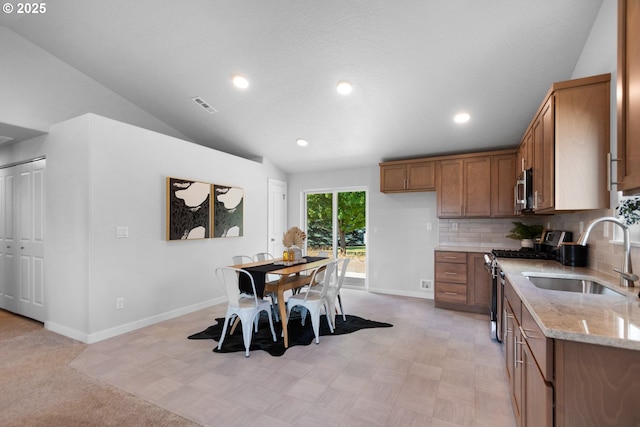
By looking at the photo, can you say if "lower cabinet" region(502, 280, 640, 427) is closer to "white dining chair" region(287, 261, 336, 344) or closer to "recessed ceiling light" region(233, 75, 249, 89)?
"white dining chair" region(287, 261, 336, 344)

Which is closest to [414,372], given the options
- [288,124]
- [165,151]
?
[288,124]

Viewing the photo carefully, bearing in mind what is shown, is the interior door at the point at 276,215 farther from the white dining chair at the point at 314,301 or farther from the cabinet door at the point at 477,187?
the cabinet door at the point at 477,187

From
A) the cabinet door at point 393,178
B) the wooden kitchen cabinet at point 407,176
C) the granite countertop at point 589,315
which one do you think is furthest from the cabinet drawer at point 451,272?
the granite countertop at point 589,315

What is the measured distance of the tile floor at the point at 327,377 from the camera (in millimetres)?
2064

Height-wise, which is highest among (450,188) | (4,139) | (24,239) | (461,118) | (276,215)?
(461,118)

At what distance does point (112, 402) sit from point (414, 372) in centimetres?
237

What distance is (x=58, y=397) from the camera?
2275 millimetres

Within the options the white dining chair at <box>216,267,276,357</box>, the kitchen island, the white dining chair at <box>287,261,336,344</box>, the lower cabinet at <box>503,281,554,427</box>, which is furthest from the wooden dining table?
the kitchen island

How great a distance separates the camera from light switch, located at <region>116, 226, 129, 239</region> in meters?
3.50

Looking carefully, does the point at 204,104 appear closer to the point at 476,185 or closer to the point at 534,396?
the point at 476,185

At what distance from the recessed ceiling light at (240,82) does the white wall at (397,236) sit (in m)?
2.76

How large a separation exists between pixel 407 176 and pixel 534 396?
398 centimetres

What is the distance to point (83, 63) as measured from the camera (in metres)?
3.78

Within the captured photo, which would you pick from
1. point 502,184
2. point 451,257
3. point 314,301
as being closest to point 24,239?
point 314,301
